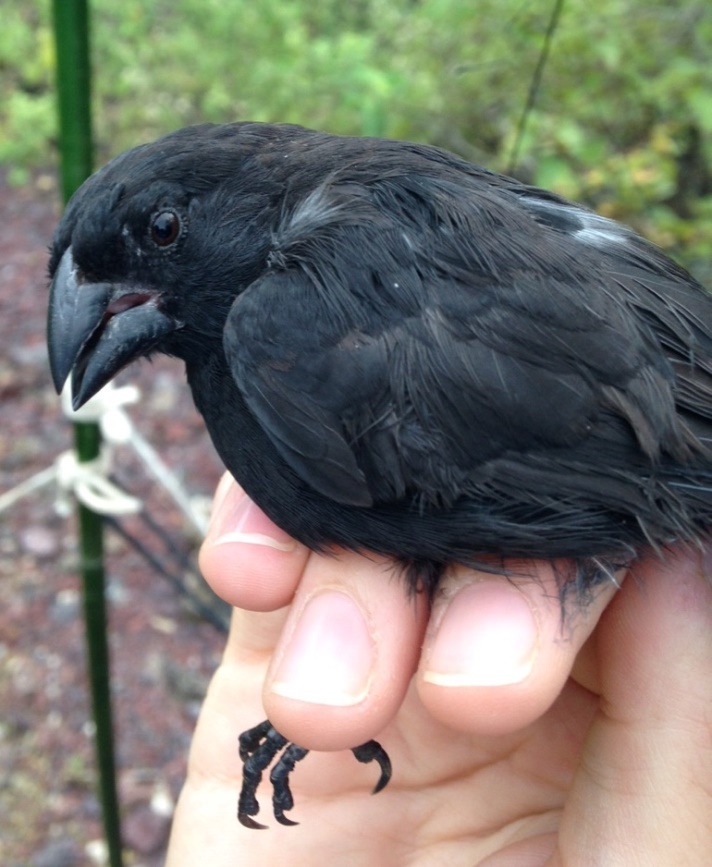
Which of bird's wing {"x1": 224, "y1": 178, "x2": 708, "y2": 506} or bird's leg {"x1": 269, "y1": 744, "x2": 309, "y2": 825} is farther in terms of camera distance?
bird's leg {"x1": 269, "y1": 744, "x2": 309, "y2": 825}

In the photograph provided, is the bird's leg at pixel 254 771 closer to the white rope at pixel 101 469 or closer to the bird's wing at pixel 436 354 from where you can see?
the bird's wing at pixel 436 354

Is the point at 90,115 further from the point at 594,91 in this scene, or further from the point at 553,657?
the point at 594,91

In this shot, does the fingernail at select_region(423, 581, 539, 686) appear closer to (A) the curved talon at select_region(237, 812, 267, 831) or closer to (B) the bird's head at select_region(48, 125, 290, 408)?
(A) the curved talon at select_region(237, 812, 267, 831)

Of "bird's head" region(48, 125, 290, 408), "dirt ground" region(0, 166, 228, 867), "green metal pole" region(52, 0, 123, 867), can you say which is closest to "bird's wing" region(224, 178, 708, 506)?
"bird's head" region(48, 125, 290, 408)

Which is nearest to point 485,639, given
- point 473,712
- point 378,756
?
point 473,712

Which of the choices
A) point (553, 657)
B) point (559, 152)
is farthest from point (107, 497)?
point (559, 152)

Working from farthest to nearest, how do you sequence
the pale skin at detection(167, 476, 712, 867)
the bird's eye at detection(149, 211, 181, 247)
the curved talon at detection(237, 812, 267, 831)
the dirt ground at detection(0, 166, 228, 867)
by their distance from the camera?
1. the dirt ground at detection(0, 166, 228, 867)
2. the curved talon at detection(237, 812, 267, 831)
3. the bird's eye at detection(149, 211, 181, 247)
4. the pale skin at detection(167, 476, 712, 867)
